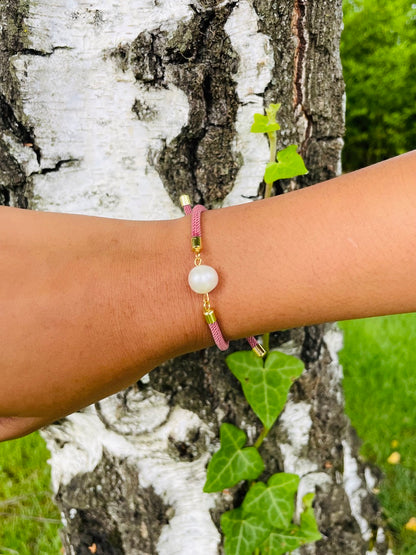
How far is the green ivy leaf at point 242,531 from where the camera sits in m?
1.37

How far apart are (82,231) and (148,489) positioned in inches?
32.0

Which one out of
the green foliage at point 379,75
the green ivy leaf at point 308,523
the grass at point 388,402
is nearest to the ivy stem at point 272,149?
the green ivy leaf at point 308,523

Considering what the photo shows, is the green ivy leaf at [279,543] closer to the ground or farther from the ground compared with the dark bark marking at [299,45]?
closer to the ground

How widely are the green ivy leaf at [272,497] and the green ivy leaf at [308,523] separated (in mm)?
133

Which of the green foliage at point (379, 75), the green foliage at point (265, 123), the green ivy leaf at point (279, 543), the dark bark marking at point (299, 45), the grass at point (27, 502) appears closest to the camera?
the green foliage at point (265, 123)

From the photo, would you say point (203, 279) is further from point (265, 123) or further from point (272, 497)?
point (272, 497)

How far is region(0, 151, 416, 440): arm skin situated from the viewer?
813 millimetres

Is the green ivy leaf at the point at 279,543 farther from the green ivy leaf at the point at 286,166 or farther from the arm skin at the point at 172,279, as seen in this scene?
the green ivy leaf at the point at 286,166

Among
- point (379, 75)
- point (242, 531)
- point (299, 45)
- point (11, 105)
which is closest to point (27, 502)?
point (242, 531)

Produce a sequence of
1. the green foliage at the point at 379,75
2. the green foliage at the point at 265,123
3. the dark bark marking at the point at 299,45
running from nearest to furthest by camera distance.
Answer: the green foliage at the point at 265,123 → the dark bark marking at the point at 299,45 → the green foliage at the point at 379,75

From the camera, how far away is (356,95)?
Answer: 33.7ft

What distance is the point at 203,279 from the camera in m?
0.85

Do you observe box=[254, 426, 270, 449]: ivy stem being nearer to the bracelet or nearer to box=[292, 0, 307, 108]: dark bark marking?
the bracelet

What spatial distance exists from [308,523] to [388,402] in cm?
145
